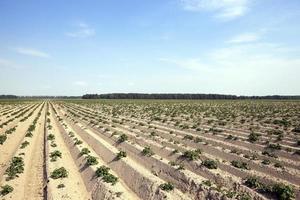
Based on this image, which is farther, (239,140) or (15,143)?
(15,143)

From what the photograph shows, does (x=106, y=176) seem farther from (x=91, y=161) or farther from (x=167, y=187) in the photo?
(x=167, y=187)

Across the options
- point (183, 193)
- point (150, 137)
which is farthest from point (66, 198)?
point (150, 137)

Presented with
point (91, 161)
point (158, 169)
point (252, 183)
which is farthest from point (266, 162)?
point (91, 161)

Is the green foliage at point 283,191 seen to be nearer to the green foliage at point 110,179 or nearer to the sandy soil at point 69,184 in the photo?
the green foliage at point 110,179

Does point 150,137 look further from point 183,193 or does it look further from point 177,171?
point 183,193

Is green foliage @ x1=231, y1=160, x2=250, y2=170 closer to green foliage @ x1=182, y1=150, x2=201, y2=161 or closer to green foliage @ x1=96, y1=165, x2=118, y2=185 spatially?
green foliage @ x1=182, y1=150, x2=201, y2=161

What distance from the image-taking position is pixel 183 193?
1405 cm

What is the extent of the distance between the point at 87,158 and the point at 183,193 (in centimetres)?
799

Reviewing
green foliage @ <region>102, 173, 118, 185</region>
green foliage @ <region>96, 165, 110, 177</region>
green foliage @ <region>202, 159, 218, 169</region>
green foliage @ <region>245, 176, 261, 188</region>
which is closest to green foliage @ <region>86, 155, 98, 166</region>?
green foliage @ <region>96, 165, 110, 177</region>

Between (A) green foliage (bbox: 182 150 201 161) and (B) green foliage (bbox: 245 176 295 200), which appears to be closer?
(B) green foliage (bbox: 245 176 295 200)

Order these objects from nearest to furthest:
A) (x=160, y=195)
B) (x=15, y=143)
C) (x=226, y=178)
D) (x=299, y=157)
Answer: (x=160, y=195)
(x=226, y=178)
(x=299, y=157)
(x=15, y=143)

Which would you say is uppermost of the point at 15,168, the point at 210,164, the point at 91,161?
the point at 210,164

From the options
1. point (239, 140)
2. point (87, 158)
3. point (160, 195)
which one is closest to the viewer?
point (160, 195)

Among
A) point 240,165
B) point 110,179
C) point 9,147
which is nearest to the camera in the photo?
point 110,179
